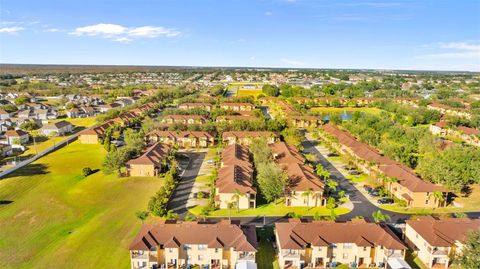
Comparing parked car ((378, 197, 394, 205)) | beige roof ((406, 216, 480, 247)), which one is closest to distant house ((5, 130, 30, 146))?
parked car ((378, 197, 394, 205))

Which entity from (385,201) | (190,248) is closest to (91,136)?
(190,248)

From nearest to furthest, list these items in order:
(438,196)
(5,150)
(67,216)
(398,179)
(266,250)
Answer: (266,250) → (67,216) → (438,196) → (398,179) → (5,150)

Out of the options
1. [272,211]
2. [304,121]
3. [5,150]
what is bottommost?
[272,211]

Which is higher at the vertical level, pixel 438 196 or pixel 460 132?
pixel 460 132

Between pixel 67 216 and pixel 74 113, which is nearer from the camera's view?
pixel 67 216

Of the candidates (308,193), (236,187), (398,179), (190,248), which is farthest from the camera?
(398,179)

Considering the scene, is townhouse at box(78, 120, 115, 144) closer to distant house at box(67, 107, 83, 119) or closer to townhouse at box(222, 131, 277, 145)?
townhouse at box(222, 131, 277, 145)

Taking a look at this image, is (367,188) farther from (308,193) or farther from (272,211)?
(272,211)
